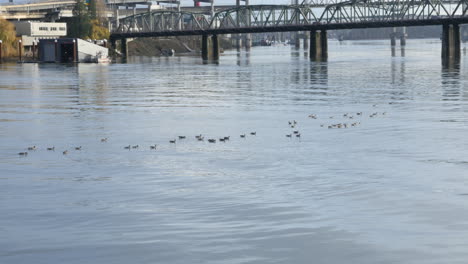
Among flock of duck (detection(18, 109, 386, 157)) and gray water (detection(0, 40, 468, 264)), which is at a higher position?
flock of duck (detection(18, 109, 386, 157))

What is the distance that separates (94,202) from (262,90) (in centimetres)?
5578

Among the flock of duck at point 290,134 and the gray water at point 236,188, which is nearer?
the gray water at point 236,188

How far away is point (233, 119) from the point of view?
49.2 meters

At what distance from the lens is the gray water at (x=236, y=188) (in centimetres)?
1905

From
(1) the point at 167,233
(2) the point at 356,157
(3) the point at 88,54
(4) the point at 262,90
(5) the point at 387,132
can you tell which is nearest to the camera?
(1) the point at 167,233

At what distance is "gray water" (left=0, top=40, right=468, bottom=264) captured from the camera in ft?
62.5

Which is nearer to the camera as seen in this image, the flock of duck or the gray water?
the gray water

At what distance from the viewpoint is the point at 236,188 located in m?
26.2

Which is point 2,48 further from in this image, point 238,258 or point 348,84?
point 238,258

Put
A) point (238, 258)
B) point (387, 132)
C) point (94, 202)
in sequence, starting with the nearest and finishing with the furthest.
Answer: point (238, 258)
point (94, 202)
point (387, 132)

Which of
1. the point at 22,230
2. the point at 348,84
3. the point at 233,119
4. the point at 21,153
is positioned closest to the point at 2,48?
the point at 348,84

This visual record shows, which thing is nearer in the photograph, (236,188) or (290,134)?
(236,188)

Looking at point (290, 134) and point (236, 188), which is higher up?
point (290, 134)

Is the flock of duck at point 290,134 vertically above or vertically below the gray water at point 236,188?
above
